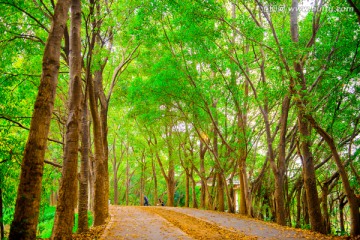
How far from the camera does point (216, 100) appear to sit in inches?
771

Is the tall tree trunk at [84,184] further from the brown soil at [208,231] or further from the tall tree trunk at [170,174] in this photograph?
the tall tree trunk at [170,174]

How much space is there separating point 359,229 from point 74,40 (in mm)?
9659

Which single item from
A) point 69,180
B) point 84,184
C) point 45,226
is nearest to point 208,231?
point 84,184

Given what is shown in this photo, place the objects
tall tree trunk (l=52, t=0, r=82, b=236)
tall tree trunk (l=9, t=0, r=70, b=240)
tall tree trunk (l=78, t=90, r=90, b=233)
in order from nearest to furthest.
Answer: tall tree trunk (l=9, t=0, r=70, b=240)
tall tree trunk (l=52, t=0, r=82, b=236)
tall tree trunk (l=78, t=90, r=90, b=233)

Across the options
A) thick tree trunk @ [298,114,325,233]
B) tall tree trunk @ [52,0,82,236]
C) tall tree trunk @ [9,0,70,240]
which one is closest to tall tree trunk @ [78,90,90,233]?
tall tree trunk @ [52,0,82,236]

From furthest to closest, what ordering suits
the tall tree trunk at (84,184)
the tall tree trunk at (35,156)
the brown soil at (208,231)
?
the tall tree trunk at (84,184) → the brown soil at (208,231) → the tall tree trunk at (35,156)

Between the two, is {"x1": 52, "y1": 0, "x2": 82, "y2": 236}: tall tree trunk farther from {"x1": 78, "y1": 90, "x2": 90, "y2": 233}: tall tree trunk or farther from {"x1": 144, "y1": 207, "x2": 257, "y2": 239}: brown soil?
{"x1": 144, "y1": 207, "x2": 257, "y2": 239}: brown soil

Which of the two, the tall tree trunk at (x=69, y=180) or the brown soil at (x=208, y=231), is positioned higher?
the tall tree trunk at (x=69, y=180)

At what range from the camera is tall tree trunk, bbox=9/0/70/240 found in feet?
15.1

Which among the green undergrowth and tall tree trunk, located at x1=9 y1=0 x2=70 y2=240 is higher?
tall tree trunk, located at x1=9 y1=0 x2=70 y2=240

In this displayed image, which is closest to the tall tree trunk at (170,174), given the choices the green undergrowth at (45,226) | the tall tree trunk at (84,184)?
the green undergrowth at (45,226)

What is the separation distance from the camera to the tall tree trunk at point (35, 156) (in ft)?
15.1

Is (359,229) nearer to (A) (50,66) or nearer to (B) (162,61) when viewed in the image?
(A) (50,66)

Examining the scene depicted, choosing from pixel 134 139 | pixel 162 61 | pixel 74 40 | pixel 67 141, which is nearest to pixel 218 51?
pixel 162 61
